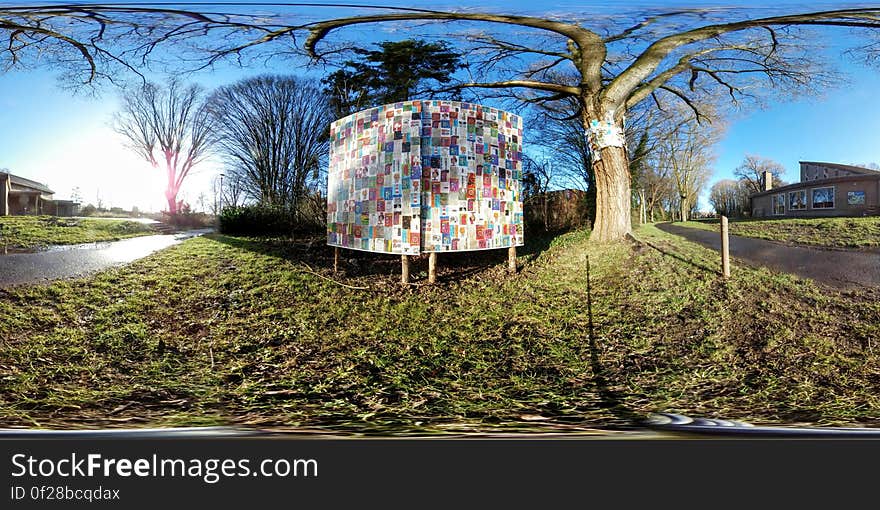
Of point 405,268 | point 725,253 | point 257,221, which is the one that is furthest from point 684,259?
point 257,221

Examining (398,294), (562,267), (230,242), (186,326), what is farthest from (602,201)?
(186,326)

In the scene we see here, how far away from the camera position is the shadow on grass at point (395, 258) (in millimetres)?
1278

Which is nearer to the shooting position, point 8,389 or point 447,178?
point 8,389

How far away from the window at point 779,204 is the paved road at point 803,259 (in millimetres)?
148

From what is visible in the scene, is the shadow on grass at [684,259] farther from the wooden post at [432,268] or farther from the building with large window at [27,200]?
the building with large window at [27,200]

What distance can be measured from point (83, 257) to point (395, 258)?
3.71 ft

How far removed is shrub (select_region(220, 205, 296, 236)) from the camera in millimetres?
1172

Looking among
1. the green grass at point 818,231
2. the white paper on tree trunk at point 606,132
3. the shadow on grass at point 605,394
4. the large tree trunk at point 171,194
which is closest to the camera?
the shadow on grass at point 605,394

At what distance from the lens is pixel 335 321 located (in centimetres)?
118

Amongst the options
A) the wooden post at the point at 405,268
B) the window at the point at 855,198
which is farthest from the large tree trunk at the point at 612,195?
the window at the point at 855,198

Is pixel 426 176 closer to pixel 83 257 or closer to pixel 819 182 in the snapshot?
pixel 83 257

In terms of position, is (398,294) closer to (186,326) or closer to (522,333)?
(522,333)

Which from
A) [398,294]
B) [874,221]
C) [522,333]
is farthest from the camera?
[874,221]

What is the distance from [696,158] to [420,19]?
4.07 ft
